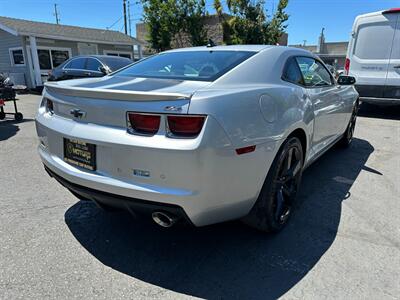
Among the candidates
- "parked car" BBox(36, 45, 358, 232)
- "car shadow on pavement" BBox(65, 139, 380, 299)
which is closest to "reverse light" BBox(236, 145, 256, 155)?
"parked car" BBox(36, 45, 358, 232)

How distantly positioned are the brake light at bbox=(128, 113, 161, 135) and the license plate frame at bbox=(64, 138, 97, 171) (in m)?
0.34

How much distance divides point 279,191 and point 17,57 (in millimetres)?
18635

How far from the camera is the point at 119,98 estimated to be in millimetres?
2141

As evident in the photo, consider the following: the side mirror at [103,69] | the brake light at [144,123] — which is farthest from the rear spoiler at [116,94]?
the side mirror at [103,69]

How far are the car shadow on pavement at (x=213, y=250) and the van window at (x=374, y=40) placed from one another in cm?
598

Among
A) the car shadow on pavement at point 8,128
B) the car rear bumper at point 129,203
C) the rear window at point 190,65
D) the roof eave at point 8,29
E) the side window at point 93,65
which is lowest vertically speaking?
the car shadow on pavement at point 8,128

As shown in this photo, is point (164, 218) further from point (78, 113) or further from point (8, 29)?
point (8, 29)

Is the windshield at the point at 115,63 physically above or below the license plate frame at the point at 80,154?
above

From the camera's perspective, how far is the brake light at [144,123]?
203 centimetres

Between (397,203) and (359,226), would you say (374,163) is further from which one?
(359,226)

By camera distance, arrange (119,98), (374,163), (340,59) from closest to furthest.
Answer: (119,98), (374,163), (340,59)

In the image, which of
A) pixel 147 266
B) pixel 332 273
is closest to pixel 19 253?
pixel 147 266

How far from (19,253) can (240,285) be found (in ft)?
5.61

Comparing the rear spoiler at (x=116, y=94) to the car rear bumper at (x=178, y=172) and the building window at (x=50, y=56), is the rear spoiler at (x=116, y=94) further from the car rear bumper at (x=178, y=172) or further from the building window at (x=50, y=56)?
the building window at (x=50, y=56)
